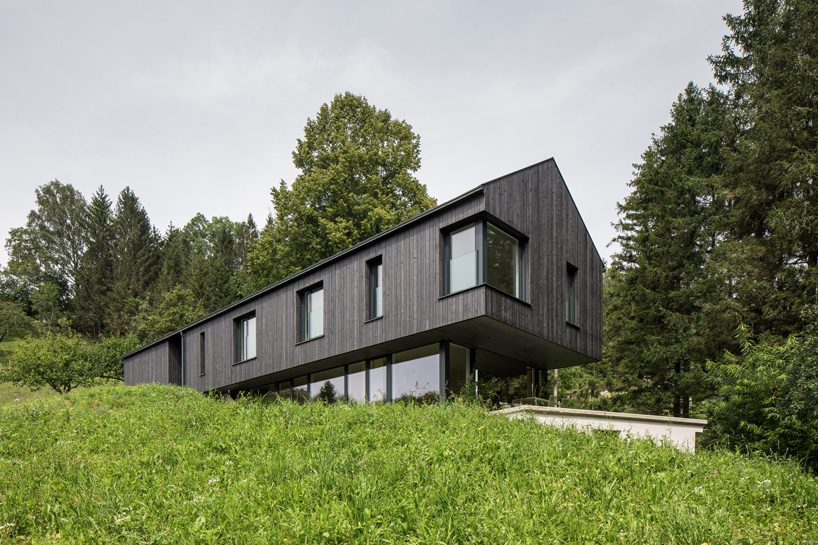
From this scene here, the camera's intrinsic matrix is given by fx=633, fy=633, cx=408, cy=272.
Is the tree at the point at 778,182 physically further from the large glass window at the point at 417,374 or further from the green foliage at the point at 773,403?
the large glass window at the point at 417,374

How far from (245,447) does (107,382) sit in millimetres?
29596

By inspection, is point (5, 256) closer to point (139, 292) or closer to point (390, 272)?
point (139, 292)

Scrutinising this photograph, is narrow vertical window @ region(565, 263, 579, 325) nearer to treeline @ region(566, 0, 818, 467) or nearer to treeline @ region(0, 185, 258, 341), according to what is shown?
treeline @ region(566, 0, 818, 467)

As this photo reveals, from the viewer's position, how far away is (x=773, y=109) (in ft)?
59.1

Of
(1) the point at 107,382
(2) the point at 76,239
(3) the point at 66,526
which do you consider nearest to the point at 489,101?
(3) the point at 66,526

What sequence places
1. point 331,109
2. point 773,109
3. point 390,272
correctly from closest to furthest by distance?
point 390,272 < point 773,109 < point 331,109

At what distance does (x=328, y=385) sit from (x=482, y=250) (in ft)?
24.1

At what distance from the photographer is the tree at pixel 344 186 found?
27.5m

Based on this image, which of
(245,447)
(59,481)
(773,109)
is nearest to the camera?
(59,481)

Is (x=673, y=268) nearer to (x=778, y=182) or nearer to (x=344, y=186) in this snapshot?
(x=778, y=182)

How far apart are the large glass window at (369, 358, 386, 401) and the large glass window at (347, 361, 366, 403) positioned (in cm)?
32

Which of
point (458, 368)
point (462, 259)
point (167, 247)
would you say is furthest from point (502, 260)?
Result: point (167, 247)

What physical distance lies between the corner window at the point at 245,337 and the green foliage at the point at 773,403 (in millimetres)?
13311

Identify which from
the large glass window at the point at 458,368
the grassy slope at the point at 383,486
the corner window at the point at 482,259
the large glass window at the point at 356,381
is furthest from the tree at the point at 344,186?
the grassy slope at the point at 383,486
